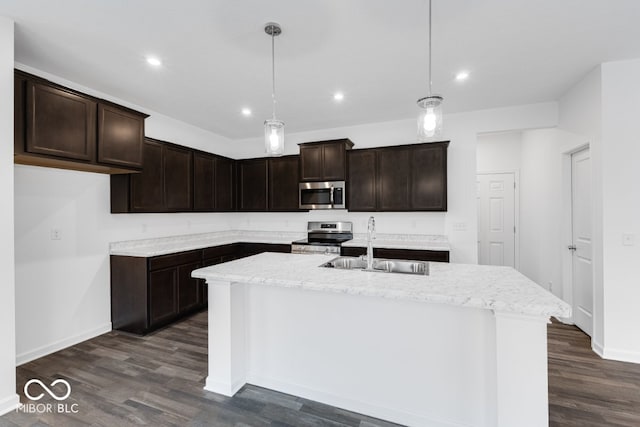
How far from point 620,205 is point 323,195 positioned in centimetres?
334

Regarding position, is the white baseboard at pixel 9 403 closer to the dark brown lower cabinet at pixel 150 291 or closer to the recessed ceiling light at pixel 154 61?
the dark brown lower cabinet at pixel 150 291

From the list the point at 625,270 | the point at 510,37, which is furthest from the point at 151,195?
A: the point at 625,270

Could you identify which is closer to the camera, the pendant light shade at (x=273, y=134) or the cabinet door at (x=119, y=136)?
the pendant light shade at (x=273, y=134)

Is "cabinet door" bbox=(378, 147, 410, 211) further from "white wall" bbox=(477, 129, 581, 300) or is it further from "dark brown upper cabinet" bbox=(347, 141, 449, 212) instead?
"white wall" bbox=(477, 129, 581, 300)

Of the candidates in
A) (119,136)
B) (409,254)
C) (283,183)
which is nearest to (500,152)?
(409,254)

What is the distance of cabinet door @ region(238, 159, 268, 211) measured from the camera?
196 inches

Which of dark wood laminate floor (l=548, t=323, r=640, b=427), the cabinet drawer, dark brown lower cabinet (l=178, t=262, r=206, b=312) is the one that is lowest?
dark wood laminate floor (l=548, t=323, r=640, b=427)

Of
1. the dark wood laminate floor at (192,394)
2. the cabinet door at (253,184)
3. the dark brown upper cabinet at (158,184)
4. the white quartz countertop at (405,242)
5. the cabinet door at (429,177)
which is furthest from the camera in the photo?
the cabinet door at (253,184)

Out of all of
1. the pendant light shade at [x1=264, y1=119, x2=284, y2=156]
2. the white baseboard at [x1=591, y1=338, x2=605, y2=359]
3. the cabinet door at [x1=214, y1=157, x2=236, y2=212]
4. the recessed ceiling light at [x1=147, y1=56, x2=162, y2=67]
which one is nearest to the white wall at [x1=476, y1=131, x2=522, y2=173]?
the white baseboard at [x1=591, y1=338, x2=605, y2=359]

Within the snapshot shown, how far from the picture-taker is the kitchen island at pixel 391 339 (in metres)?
1.48

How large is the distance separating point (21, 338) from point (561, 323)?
597 centimetres

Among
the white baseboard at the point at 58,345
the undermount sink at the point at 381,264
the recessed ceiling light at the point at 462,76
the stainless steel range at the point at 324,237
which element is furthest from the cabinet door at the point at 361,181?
the white baseboard at the point at 58,345

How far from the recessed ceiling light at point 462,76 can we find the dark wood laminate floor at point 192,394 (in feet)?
9.45

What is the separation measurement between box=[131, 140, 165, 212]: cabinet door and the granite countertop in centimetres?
52
